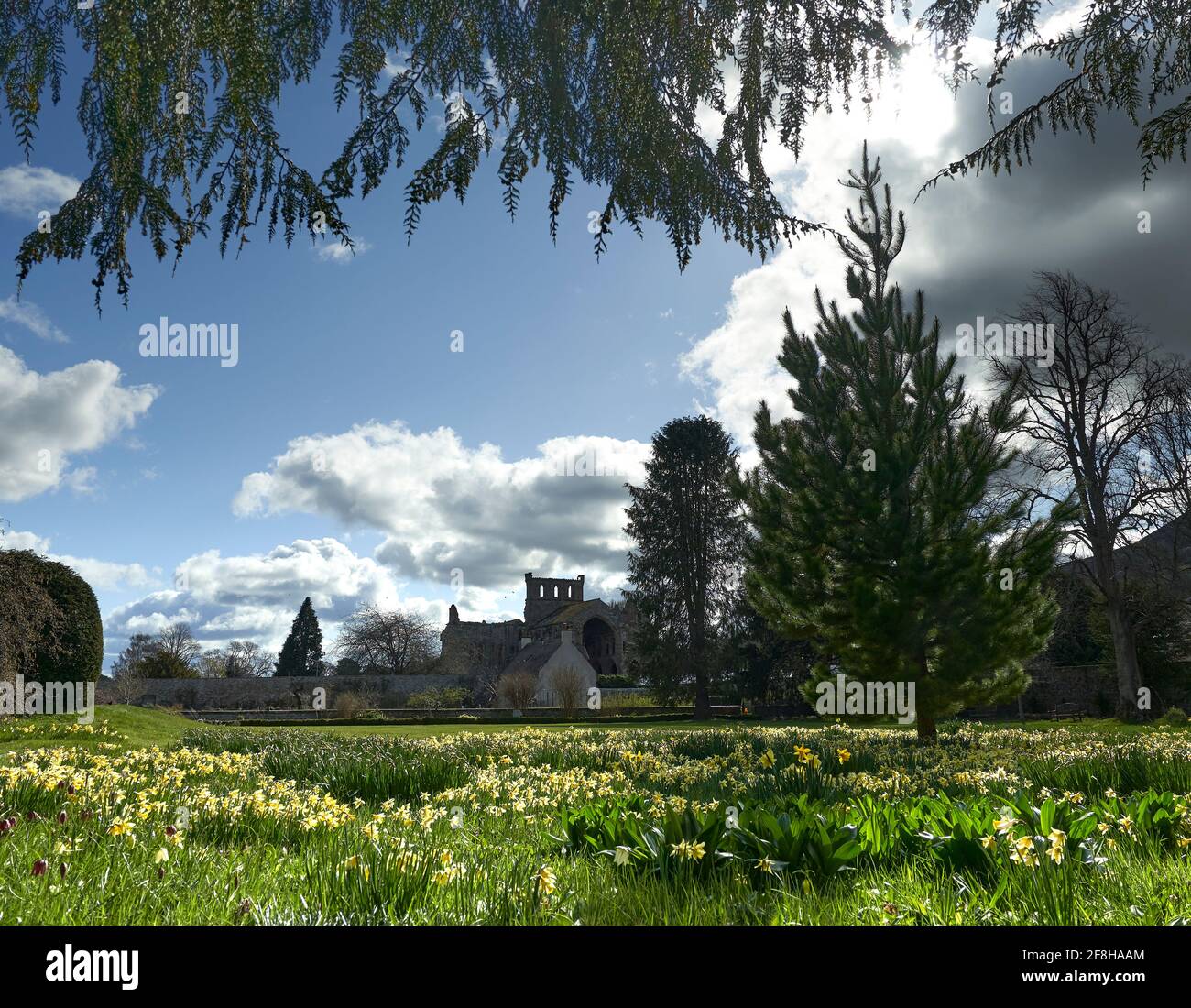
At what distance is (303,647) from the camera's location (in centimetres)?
6425

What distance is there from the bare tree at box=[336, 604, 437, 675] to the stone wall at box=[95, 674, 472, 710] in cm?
1991

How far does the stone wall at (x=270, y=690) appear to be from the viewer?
44522 mm

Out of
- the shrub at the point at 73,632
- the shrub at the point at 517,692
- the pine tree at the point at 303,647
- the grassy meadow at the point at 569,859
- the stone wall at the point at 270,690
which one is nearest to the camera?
the grassy meadow at the point at 569,859

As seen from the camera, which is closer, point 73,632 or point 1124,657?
point 73,632

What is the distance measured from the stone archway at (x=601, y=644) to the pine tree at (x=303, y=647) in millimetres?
22340

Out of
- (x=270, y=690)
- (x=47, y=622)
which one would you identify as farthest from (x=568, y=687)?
(x=47, y=622)

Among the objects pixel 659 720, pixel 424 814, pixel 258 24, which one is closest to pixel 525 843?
pixel 424 814

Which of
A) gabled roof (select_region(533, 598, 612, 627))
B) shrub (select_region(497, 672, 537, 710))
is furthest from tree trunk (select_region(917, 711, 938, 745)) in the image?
gabled roof (select_region(533, 598, 612, 627))

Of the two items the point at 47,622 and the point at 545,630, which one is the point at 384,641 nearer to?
the point at 545,630

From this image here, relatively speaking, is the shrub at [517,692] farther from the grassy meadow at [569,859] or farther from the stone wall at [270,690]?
the grassy meadow at [569,859]

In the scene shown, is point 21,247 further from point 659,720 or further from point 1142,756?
point 659,720

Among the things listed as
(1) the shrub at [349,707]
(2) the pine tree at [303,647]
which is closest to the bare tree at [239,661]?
→ (2) the pine tree at [303,647]

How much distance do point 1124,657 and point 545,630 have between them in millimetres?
46892
